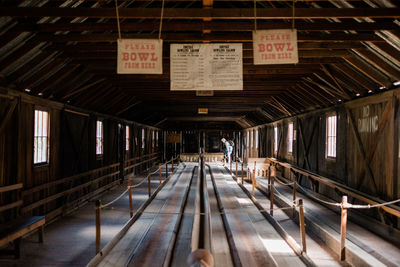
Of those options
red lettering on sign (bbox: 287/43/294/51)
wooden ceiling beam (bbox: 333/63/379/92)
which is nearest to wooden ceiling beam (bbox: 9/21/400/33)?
red lettering on sign (bbox: 287/43/294/51)

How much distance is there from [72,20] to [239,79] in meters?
3.43

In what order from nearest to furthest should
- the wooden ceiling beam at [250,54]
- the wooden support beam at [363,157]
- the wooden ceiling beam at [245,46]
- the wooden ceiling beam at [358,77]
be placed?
1. the wooden ceiling beam at [245,46]
2. the wooden ceiling beam at [250,54]
3. the wooden ceiling beam at [358,77]
4. the wooden support beam at [363,157]

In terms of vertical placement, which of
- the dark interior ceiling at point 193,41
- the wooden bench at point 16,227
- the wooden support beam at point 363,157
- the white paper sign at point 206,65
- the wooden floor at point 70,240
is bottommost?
the wooden floor at point 70,240

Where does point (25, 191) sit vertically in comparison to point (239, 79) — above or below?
below

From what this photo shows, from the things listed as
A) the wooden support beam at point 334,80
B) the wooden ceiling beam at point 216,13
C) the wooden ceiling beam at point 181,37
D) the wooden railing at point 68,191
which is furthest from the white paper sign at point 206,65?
the wooden railing at point 68,191

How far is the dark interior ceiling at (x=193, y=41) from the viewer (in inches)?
202

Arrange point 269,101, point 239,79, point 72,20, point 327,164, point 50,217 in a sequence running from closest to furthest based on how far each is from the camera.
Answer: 1. point 239,79
2. point 72,20
3. point 50,217
4. point 327,164
5. point 269,101

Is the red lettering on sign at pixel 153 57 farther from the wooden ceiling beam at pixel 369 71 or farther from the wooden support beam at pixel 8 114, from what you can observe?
the wooden ceiling beam at pixel 369 71

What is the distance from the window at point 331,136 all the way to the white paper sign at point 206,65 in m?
6.26

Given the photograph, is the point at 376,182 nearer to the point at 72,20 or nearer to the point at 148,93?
the point at 72,20

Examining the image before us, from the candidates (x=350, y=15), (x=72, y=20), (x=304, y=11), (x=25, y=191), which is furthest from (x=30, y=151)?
(x=350, y=15)

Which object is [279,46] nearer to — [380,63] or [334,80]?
[380,63]

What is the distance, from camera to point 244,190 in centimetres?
1351

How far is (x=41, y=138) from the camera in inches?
328
